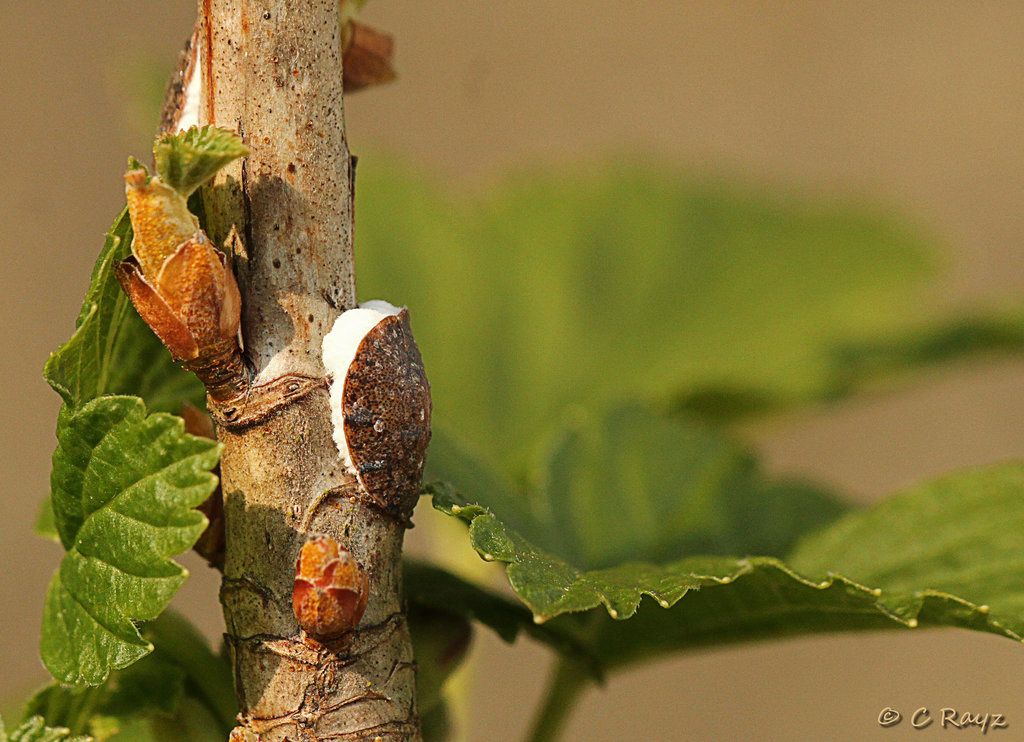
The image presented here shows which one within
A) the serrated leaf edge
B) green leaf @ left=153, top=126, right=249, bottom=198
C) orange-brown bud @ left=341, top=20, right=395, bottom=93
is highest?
orange-brown bud @ left=341, top=20, right=395, bottom=93

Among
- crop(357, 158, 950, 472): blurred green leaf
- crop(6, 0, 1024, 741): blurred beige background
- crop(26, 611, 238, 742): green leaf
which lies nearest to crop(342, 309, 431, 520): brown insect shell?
crop(26, 611, 238, 742): green leaf

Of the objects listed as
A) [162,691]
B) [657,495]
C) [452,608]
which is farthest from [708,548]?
[162,691]

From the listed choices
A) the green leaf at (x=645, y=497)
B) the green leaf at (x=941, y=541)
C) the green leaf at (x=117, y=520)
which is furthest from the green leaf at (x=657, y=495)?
the green leaf at (x=117, y=520)

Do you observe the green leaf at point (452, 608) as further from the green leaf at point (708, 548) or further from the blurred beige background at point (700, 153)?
the blurred beige background at point (700, 153)

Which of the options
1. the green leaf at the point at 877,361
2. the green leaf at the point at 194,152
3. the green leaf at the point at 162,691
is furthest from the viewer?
the green leaf at the point at 877,361

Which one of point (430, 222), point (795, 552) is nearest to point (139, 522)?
point (795, 552)

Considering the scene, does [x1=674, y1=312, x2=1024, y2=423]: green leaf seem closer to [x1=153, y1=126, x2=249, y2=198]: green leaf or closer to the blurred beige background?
[x1=153, y1=126, x2=249, y2=198]: green leaf
